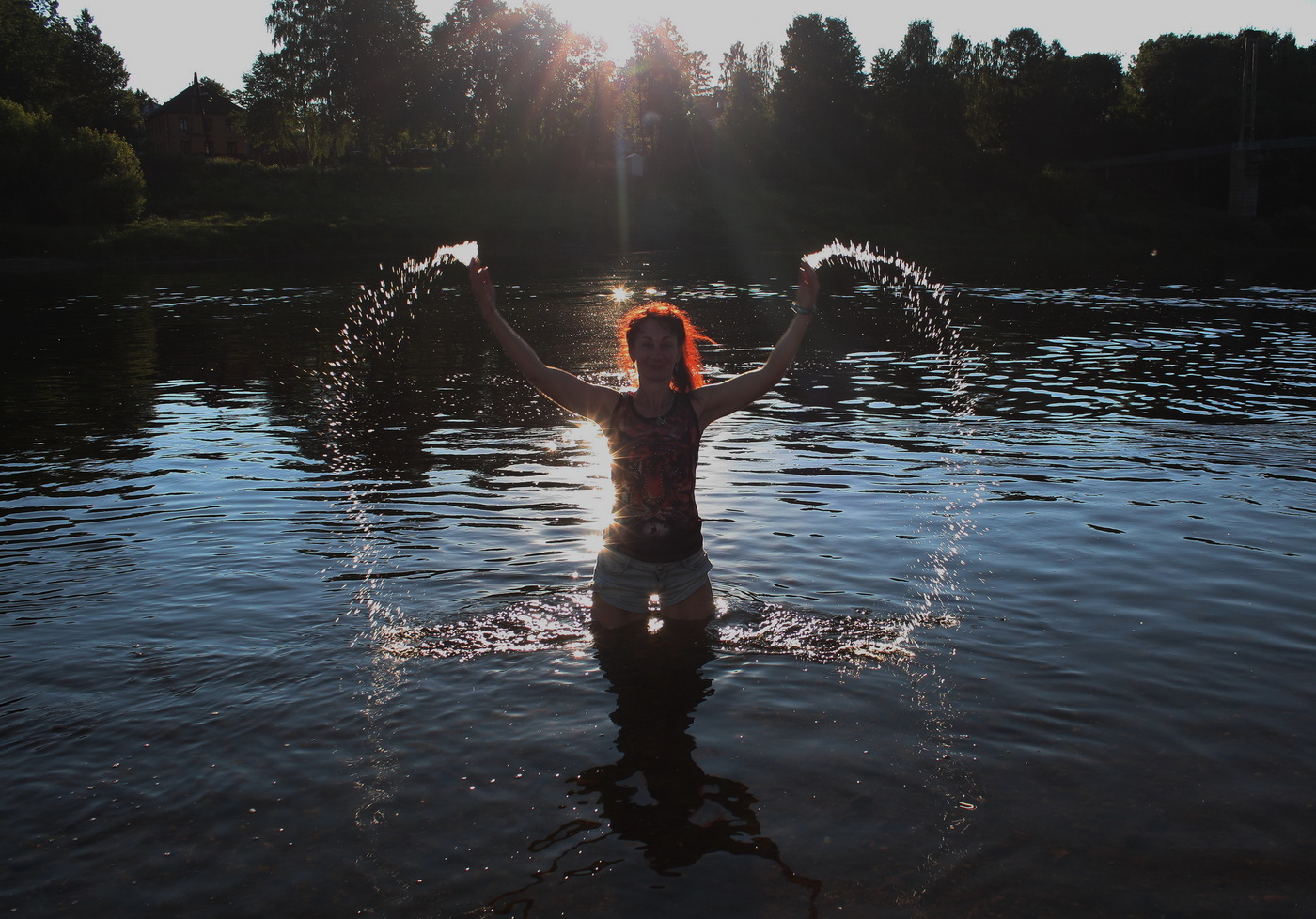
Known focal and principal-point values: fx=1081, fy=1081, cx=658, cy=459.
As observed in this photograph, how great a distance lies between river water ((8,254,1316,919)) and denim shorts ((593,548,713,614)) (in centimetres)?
47

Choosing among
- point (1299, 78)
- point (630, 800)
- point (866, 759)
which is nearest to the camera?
point (630, 800)

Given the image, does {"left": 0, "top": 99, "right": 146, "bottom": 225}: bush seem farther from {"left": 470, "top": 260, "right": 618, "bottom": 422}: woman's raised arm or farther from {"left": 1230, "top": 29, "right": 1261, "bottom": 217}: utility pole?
{"left": 1230, "top": 29, "right": 1261, "bottom": 217}: utility pole

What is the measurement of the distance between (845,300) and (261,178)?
59.5 m

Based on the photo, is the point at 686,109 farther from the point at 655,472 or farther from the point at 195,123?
the point at 655,472

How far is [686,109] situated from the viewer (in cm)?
10394

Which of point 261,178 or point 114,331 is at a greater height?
point 261,178

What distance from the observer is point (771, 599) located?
8609 mm

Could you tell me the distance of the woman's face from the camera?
6.75 meters

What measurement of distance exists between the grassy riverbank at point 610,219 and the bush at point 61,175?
2.14 m

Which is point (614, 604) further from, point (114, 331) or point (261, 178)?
point (261, 178)

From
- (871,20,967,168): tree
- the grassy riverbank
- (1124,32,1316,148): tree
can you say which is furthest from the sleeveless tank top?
(1124,32,1316,148): tree

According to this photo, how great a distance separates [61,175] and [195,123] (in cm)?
7748

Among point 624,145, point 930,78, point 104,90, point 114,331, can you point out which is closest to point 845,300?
point 114,331

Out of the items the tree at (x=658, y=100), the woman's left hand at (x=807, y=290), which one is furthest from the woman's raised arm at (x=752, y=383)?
the tree at (x=658, y=100)
